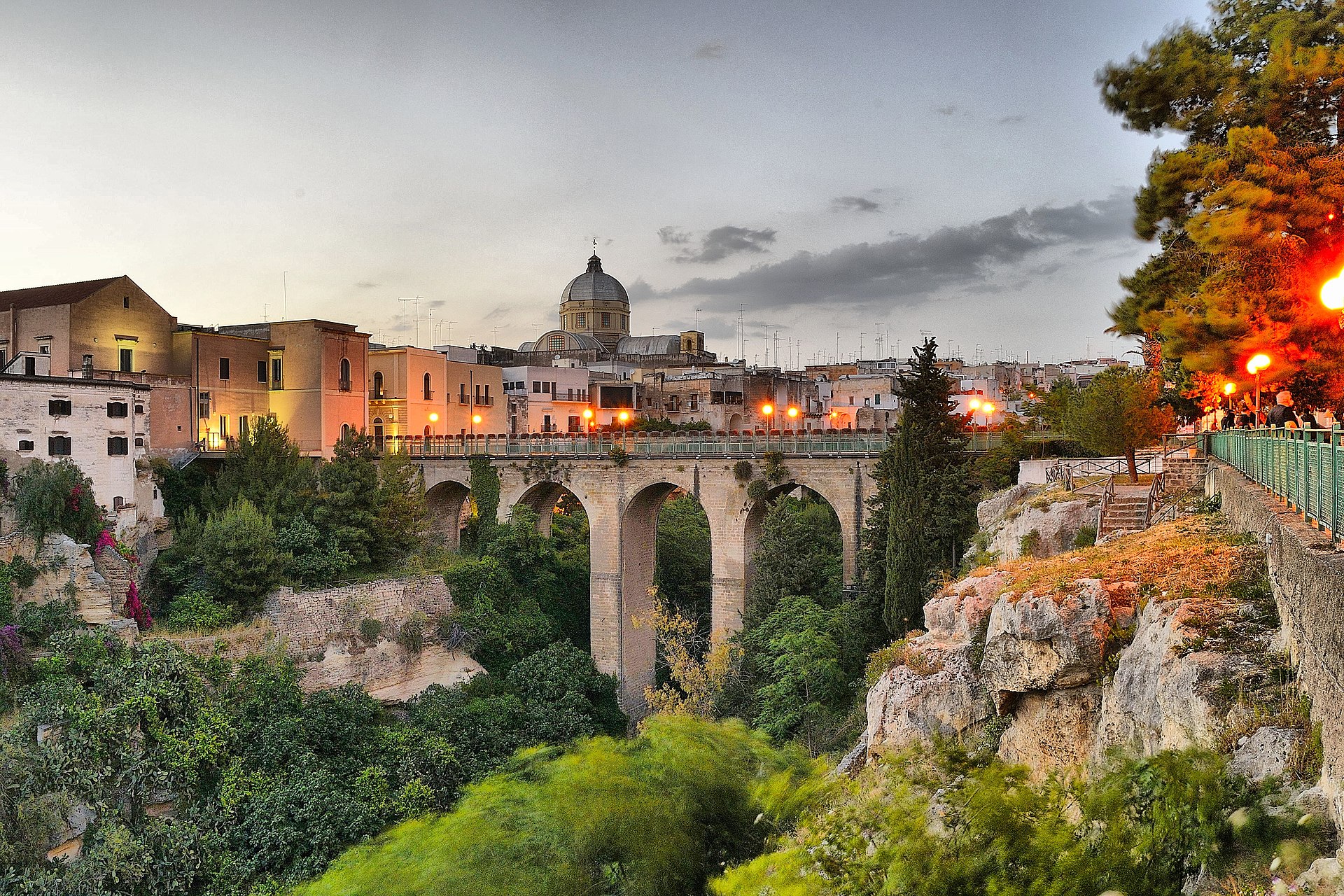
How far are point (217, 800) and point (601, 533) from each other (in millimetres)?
15383

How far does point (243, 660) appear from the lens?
75.9 ft

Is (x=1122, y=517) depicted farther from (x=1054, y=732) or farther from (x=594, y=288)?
(x=594, y=288)

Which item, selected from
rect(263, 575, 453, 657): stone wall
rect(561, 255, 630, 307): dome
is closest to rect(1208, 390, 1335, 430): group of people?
rect(263, 575, 453, 657): stone wall

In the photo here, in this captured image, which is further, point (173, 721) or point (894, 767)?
point (173, 721)

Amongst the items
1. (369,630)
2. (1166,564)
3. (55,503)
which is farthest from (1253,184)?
(55,503)

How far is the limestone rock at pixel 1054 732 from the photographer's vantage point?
8.54 meters

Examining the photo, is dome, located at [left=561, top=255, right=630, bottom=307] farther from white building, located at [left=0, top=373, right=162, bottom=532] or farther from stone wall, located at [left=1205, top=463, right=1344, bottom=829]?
stone wall, located at [left=1205, top=463, right=1344, bottom=829]

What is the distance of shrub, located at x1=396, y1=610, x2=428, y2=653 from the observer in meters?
27.4

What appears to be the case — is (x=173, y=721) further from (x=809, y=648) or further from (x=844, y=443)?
(x=844, y=443)

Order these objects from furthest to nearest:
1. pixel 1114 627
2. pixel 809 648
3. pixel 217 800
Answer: pixel 809 648 < pixel 217 800 < pixel 1114 627

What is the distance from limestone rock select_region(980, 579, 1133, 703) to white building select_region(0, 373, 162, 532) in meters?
24.9

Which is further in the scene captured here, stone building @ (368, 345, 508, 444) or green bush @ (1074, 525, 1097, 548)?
stone building @ (368, 345, 508, 444)

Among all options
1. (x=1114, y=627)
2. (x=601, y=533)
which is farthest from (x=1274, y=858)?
(x=601, y=533)

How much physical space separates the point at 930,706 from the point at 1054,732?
1.82 metres
